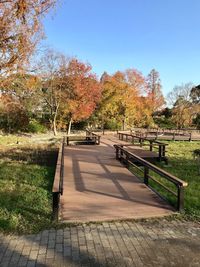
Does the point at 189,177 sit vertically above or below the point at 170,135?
below

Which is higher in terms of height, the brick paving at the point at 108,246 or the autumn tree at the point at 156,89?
the autumn tree at the point at 156,89

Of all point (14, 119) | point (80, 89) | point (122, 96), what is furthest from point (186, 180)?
point (122, 96)

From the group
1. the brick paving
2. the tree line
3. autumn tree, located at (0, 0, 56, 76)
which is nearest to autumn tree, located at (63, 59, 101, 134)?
the tree line

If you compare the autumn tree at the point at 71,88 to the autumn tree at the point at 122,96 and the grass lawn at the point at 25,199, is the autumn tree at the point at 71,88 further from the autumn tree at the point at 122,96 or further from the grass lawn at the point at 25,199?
the grass lawn at the point at 25,199

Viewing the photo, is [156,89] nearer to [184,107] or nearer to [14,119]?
[184,107]

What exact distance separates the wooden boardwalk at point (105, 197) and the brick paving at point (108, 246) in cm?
39

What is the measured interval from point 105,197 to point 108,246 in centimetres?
198

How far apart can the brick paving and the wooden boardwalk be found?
0.39 meters

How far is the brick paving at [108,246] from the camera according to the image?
9.43ft

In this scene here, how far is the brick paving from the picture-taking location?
287cm

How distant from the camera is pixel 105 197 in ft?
17.0

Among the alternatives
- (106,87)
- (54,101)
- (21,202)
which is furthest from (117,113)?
(21,202)

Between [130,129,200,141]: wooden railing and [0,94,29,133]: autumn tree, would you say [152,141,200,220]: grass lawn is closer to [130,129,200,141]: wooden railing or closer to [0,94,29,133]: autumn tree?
[130,129,200,141]: wooden railing

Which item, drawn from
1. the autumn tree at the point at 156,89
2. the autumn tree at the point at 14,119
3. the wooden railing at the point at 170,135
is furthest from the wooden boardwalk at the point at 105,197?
the autumn tree at the point at 156,89
